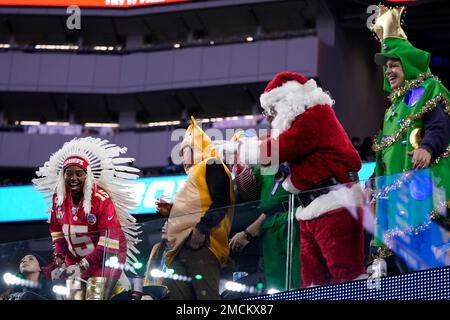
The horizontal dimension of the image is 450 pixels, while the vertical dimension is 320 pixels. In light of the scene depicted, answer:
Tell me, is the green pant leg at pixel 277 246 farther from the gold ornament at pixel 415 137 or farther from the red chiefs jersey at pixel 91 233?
the red chiefs jersey at pixel 91 233

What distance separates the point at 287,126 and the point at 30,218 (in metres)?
11.8

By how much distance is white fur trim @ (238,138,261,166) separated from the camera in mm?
5852

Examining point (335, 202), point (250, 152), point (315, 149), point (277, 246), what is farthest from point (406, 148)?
point (277, 246)

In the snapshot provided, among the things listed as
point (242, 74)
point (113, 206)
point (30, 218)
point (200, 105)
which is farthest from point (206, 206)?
point (200, 105)

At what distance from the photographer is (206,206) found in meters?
6.29

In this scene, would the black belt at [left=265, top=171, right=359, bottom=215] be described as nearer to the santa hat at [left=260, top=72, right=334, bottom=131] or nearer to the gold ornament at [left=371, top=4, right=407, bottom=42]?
the santa hat at [left=260, top=72, right=334, bottom=131]

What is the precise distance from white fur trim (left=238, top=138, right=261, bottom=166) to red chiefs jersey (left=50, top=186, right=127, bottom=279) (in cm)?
93

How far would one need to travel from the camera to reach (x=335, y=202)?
5418mm

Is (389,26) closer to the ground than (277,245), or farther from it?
farther from it

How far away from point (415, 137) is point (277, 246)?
3.59 ft

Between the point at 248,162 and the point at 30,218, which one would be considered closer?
the point at 248,162

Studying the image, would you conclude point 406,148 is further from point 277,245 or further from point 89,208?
point 89,208

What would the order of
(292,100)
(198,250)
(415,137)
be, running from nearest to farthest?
(198,250) < (415,137) < (292,100)
